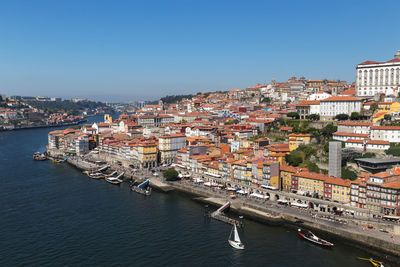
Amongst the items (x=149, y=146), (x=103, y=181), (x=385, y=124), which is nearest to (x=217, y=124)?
(x=149, y=146)

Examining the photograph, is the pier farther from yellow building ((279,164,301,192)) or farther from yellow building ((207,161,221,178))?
yellow building ((207,161,221,178))

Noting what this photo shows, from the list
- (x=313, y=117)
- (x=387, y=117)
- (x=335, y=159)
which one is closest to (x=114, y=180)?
(x=335, y=159)

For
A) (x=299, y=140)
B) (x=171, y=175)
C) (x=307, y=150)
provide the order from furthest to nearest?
1. (x=171, y=175)
2. (x=299, y=140)
3. (x=307, y=150)

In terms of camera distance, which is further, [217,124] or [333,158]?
[217,124]

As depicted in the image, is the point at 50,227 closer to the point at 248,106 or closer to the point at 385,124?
the point at 385,124

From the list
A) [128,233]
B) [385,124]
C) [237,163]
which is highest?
[385,124]

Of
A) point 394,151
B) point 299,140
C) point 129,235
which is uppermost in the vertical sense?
point 299,140

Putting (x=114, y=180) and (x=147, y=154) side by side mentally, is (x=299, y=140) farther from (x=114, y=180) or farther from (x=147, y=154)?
(x=114, y=180)

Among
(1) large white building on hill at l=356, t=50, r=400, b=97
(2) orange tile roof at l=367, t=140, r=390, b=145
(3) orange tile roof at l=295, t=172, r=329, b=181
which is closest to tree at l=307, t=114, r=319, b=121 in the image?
(1) large white building on hill at l=356, t=50, r=400, b=97
